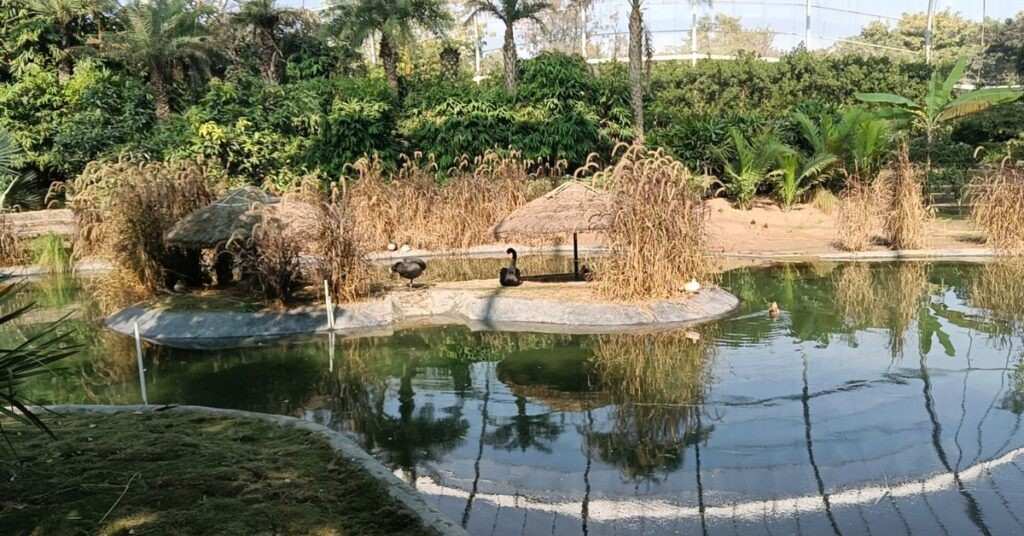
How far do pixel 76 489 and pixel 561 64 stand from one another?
775 inches

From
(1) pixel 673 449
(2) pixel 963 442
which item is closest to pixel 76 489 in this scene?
(1) pixel 673 449

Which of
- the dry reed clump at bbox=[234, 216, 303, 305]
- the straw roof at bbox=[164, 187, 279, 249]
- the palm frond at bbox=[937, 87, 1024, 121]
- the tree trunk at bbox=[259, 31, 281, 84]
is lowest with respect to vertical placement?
the dry reed clump at bbox=[234, 216, 303, 305]

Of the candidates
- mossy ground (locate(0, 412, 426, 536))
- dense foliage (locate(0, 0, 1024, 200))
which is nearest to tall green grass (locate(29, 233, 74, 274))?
dense foliage (locate(0, 0, 1024, 200))

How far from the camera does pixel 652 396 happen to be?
7.21m

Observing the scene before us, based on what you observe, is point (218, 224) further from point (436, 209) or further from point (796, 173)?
point (796, 173)

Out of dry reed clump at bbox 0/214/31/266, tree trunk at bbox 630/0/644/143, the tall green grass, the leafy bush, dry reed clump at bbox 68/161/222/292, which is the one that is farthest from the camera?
the leafy bush

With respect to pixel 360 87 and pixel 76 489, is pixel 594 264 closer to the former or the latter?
pixel 76 489

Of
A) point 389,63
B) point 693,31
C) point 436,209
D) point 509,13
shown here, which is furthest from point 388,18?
point 693,31

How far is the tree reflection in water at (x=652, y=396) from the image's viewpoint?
5.83m

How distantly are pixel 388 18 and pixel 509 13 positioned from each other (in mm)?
3210

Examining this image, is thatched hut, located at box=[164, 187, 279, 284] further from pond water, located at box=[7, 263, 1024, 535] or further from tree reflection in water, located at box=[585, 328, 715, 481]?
tree reflection in water, located at box=[585, 328, 715, 481]

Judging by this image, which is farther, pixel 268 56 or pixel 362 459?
pixel 268 56

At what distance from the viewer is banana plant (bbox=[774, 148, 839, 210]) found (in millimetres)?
18281

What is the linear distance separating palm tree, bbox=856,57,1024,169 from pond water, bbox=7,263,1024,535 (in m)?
10.1
